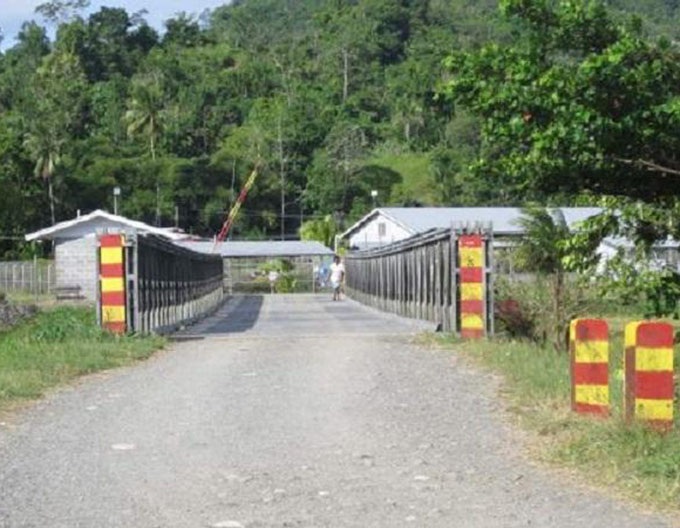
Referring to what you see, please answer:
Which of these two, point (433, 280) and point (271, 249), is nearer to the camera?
point (433, 280)

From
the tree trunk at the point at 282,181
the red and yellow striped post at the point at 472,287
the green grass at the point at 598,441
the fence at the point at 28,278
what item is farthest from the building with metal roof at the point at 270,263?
the green grass at the point at 598,441

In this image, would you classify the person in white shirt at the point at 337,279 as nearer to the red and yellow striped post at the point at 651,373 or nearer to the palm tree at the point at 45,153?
the red and yellow striped post at the point at 651,373

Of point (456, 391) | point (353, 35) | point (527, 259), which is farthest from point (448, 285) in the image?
point (353, 35)

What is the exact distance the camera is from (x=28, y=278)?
58.7 m

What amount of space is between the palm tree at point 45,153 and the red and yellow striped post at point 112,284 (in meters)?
68.7

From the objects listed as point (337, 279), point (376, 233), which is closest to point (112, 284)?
point (337, 279)

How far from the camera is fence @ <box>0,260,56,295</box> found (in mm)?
55500

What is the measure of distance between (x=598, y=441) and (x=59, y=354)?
320 inches

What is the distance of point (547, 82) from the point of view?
10.1m

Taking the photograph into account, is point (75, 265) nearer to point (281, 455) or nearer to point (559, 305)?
point (559, 305)

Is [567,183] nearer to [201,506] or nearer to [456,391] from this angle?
[456,391]

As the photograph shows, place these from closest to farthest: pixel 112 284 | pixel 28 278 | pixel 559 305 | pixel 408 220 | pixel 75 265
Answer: pixel 112 284 → pixel 559 305 → pixel 75 265 → pixel 28 278 → pixel 408 220

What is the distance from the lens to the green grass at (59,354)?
1200cm

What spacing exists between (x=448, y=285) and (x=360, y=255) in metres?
21.1
